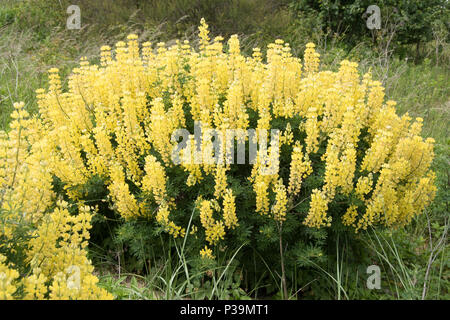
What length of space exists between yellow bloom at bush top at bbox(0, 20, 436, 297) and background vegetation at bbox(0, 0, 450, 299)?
0.32 metres

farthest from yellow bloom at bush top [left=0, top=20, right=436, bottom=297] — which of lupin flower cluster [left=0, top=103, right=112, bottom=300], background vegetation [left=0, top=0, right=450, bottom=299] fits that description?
background vegetation [left=0, top=0, right=450, bottom=299]

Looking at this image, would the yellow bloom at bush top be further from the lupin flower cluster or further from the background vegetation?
the background vegetation

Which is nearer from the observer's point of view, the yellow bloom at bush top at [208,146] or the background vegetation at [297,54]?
the yellow bloom at bush top at [208,146]

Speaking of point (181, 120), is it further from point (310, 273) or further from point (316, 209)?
point (310, 273)

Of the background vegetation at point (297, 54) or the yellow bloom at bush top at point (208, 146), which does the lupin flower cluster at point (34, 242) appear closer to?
the yellow bloom at bush top at point (208, 146)

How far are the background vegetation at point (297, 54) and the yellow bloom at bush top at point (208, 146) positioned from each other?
0.32m

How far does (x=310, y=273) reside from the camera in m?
3.33

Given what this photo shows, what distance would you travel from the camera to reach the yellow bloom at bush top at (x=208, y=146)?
2.81 meters

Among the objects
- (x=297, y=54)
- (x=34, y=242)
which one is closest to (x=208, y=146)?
(x=34, y=242)

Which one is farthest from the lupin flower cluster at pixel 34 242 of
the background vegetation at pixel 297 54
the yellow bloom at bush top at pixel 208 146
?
the background vegetation at pixel 297 54

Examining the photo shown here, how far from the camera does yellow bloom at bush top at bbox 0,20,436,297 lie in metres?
2.81

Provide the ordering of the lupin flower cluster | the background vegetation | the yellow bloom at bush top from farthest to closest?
the background vegetation → the yellow bloom at bush top → the lupin flower cluster

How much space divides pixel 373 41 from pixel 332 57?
68.5 inches

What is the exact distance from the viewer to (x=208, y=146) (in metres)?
2.96
